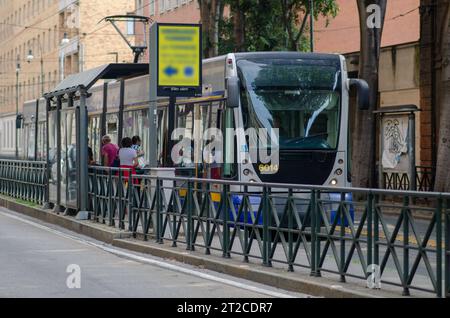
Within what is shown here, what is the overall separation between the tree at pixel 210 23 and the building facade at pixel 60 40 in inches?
1554

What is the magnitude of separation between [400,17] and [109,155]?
2050 centimetres

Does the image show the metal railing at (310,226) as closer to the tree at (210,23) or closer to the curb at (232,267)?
the curb at (232,267)

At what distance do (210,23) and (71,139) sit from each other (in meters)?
13.7

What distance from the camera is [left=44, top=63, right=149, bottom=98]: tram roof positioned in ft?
76.8

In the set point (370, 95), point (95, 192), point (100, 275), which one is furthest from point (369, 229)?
point (370, 95)

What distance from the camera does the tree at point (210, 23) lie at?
35938 millimetres

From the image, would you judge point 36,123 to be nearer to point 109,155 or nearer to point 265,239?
point 109,155

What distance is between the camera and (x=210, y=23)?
36.4 meters

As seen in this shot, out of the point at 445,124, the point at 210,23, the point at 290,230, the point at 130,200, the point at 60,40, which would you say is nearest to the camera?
the point at 290,230

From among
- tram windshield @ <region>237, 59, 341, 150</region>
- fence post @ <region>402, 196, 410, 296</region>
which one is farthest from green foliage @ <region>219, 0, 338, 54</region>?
fence post @ <region>402, 196, 410, 296</region>

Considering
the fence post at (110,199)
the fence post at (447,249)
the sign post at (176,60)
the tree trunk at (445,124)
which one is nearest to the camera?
the fence post at (447,249)

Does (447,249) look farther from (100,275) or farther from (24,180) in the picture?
(24,180)

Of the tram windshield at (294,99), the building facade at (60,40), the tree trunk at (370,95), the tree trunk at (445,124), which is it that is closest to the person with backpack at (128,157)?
the tram windshield at (294,99)
